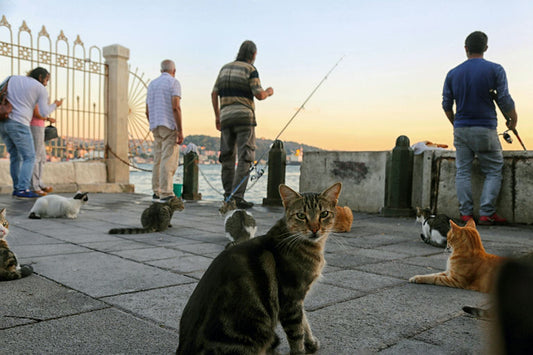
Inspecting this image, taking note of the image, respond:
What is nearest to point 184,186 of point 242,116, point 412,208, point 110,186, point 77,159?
point 110,186

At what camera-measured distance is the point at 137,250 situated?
4129mm

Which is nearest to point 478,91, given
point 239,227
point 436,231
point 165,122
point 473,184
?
point 473,184

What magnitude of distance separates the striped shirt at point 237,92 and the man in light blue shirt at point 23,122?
3694 mm

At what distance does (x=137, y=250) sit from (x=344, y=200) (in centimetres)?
552

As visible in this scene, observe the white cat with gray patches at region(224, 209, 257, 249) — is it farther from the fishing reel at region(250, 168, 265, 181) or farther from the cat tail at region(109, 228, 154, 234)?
the fishing reel at region(250, 168, 265, 181)

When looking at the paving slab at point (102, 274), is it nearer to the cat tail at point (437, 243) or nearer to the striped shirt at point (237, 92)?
the cat tail at point (437, 243)

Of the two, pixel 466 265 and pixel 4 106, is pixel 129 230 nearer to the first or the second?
pixel 466 265

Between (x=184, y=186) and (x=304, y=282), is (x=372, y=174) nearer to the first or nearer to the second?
(x=184, y=186)

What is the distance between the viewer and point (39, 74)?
8.29 meters

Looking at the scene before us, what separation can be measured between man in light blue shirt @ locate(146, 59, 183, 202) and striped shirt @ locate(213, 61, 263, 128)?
4.68 ft

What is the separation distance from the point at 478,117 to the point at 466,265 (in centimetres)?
380

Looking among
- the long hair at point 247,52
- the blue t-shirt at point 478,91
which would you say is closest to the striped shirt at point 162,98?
the long hair at point 247,52

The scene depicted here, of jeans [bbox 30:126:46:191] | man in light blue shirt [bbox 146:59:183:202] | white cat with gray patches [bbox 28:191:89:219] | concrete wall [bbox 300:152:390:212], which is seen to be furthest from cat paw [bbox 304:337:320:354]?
jeans [bbox 30:126:46:191]

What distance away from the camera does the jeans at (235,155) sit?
23.6 feet
